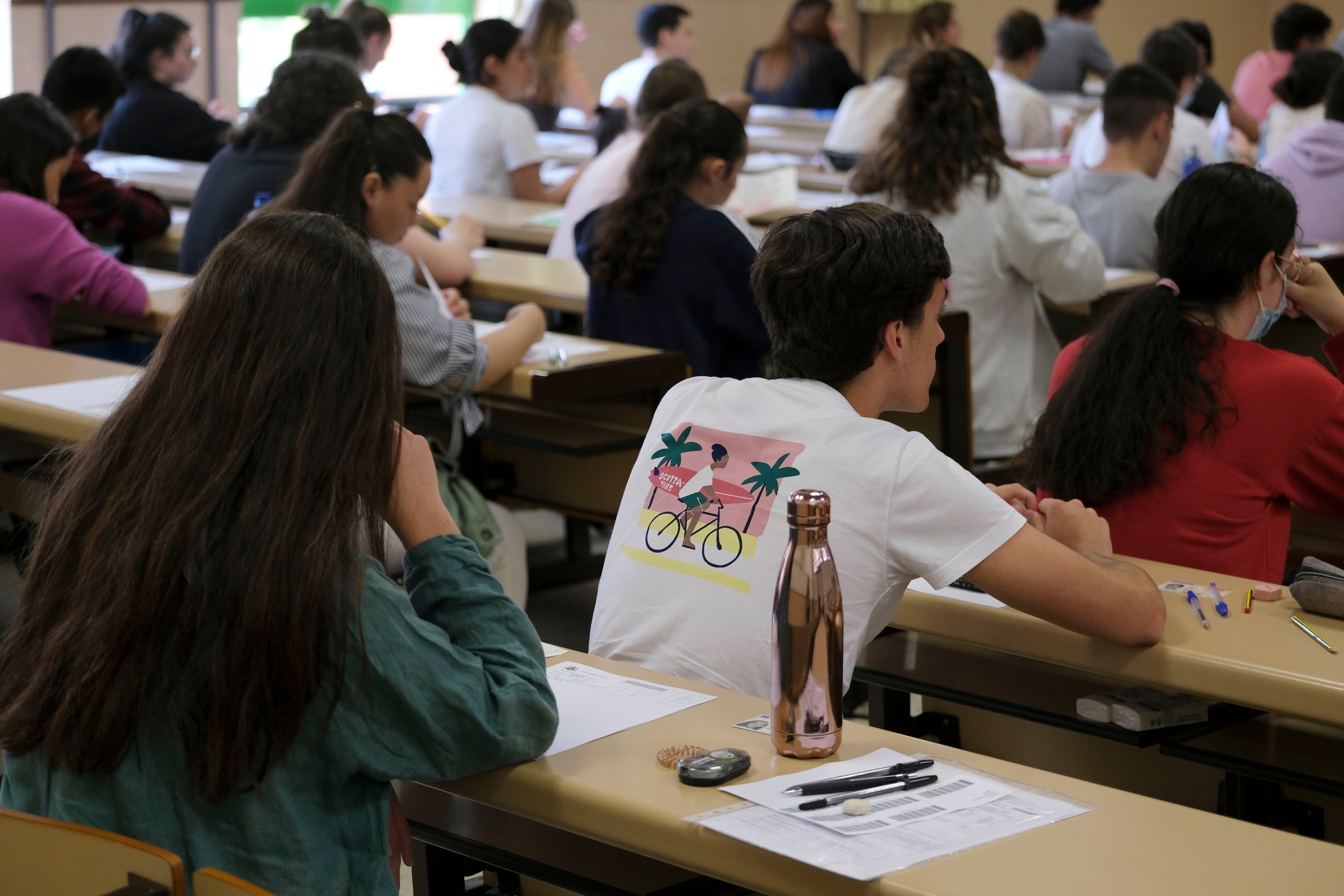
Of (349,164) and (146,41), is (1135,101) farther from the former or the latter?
(146,41)

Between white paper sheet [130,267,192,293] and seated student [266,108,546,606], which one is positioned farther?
white paper sheet [130,267,192,293]

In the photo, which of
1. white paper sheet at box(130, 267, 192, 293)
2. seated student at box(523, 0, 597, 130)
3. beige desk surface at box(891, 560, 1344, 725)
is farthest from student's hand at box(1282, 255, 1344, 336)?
seated student at box(523, 0, 597, 130)

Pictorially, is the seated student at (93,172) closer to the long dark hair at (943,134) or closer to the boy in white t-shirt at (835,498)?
the long dark hair at (943,134)

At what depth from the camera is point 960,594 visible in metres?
1.81

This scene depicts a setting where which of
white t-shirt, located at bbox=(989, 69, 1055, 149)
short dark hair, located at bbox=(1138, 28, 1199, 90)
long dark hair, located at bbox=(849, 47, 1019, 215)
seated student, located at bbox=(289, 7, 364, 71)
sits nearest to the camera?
long dark hair, located at bbox=(849, 47, 1019, 215)

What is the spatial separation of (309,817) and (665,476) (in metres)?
0.58

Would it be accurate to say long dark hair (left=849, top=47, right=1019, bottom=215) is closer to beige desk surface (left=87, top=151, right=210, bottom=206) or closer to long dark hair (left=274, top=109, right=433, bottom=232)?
long dark hair (left=274, top=109, right=433, bottom=232)

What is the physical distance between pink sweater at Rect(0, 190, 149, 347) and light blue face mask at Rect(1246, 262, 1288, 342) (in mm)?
2387

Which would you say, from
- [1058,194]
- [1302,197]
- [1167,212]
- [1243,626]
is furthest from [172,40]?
[1243,626]

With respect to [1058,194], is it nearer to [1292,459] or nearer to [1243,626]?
[1292,459]

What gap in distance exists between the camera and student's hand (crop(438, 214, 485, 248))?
12.8 ft

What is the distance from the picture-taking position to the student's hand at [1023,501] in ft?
5.87

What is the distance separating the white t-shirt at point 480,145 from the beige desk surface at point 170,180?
885 mm

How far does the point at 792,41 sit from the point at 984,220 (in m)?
5.91
